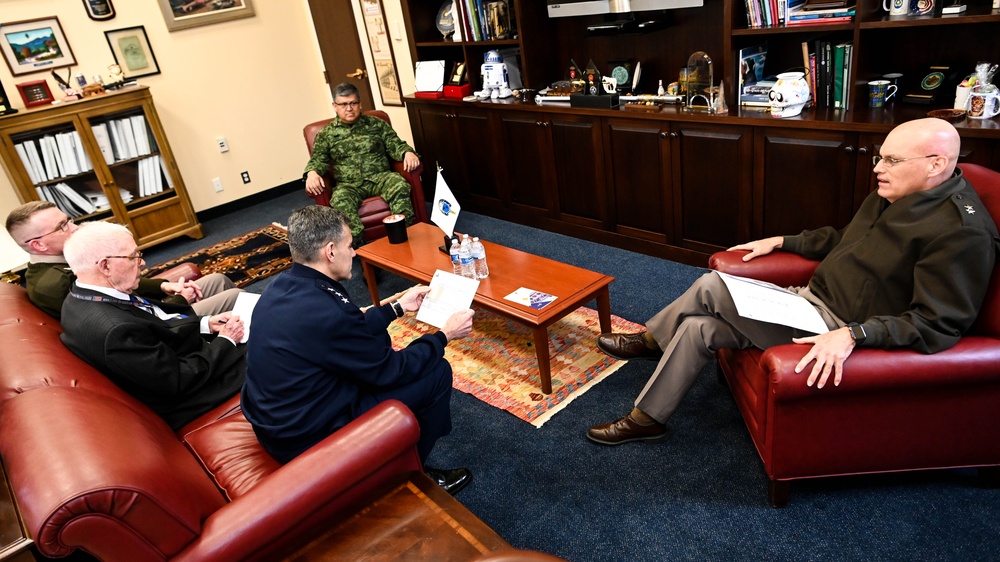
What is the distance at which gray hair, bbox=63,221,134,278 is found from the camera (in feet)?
6.38

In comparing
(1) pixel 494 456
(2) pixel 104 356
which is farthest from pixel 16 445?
(1) pixel 494 456

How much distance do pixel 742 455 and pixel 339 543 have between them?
1.39 metres

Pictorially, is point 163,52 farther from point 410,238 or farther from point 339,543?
point 339,543

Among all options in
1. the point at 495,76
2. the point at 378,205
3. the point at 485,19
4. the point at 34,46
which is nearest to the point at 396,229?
the point at 378,205

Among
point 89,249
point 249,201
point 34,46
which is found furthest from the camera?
point 249,201

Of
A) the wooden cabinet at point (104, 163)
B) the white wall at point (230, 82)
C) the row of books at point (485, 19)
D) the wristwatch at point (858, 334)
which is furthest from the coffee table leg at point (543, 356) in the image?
the wooden cabinet at point (104, 163)

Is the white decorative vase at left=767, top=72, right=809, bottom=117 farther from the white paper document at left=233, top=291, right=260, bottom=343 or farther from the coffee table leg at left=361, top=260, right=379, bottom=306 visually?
the white paper document at left=233, top=291, right=260, bottom=343

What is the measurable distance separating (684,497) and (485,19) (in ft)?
10.6

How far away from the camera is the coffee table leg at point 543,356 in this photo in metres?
2.34

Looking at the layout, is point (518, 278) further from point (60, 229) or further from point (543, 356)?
point (60, 229)

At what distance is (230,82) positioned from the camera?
17.2ft

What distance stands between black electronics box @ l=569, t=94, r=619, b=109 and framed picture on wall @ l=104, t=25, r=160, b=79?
3.44m

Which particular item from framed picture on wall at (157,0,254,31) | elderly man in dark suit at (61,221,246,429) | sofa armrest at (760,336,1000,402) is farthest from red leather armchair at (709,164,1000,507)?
framed picture on wall at (157,0,254,31)

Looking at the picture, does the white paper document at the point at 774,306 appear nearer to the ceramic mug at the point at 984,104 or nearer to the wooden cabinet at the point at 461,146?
the ceramic mug at the point at 984,104
